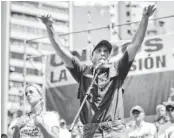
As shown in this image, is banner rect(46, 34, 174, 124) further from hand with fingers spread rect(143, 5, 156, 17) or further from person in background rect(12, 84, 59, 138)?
hand with fingers spread rect(143, 5, 156, 17)

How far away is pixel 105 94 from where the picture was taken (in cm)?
436

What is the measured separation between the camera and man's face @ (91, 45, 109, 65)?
451cm

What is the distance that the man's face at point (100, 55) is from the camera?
14.8ft

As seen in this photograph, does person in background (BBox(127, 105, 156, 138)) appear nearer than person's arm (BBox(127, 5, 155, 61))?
No

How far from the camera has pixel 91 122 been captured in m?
4.35

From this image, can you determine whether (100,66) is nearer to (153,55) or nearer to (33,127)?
(33,127)

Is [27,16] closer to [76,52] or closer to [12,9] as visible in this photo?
[12,9]

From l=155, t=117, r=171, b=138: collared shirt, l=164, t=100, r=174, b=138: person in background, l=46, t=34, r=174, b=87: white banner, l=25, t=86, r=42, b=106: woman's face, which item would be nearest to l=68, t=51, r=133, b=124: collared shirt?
l=25, t=86, r=42, b=106: woman's face

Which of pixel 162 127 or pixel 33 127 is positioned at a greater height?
pixel 33 127

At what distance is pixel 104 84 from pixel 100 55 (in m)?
0.28

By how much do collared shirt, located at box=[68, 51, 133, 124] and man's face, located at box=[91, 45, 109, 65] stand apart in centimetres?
8

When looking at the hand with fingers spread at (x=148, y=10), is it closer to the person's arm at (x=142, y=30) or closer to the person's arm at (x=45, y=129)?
the person's arm at (x=142, y=30)

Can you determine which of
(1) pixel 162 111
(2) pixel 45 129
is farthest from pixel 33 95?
(1) pixel 162 111

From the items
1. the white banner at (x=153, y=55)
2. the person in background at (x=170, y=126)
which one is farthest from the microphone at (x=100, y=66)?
the white banner at (x=153, y=55)
